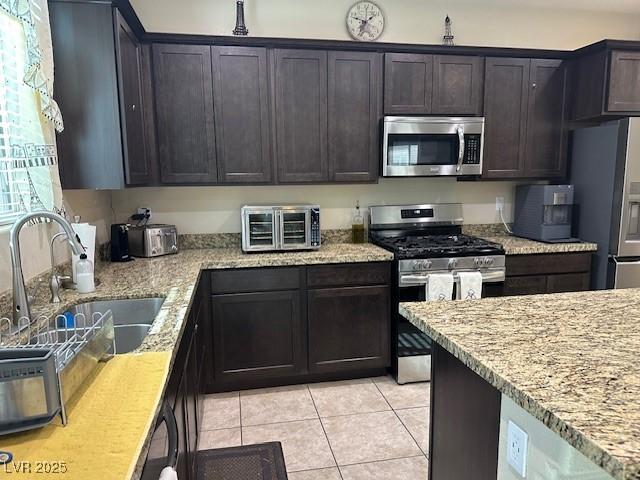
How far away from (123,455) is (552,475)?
2.98ft

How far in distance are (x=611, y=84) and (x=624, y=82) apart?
0.11 m

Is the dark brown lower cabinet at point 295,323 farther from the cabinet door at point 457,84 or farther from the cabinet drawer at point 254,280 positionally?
the cabinet door at point 457,84

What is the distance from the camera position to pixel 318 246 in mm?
3086

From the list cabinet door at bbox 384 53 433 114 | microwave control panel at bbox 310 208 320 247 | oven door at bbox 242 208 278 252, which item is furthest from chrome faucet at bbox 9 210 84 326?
cabinet door at bbox 384 53 433 114

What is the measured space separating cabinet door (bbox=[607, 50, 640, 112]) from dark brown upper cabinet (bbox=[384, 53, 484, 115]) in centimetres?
91

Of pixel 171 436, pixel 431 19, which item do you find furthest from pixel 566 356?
pixel 431 19

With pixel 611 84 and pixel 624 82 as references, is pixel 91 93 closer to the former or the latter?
pixel 611 84

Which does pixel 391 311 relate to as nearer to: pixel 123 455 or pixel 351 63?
pixel 351 63

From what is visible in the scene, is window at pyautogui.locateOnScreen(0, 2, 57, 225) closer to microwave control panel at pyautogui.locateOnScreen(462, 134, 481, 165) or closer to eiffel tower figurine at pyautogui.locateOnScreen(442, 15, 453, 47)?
microwave control panel at pyautogui.locateOnScreen(462, 134, 481, 165)

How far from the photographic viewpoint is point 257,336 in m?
2.89

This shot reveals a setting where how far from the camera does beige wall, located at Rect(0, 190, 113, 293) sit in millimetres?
1676

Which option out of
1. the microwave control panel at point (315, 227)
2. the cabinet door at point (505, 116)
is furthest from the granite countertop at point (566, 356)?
the cabinet door at point (505, 116)

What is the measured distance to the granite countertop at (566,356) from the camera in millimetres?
789

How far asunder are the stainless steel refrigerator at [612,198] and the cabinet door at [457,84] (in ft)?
2.88
